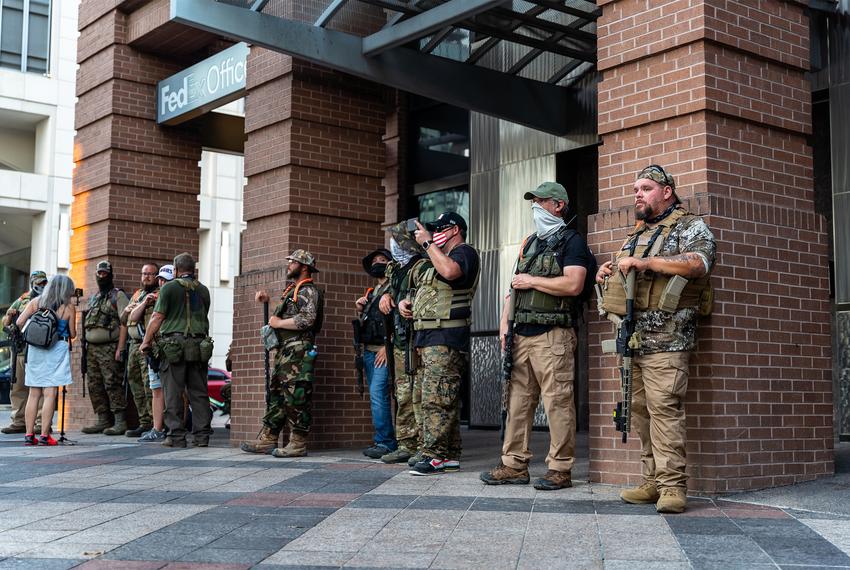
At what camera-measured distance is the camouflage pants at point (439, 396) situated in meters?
7.84

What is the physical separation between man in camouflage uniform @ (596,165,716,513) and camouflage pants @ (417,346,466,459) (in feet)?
6.13

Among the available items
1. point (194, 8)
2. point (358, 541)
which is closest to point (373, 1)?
point (194, 8)

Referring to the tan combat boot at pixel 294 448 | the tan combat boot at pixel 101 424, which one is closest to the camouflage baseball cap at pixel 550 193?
the tan combat boot at pixel 294 448

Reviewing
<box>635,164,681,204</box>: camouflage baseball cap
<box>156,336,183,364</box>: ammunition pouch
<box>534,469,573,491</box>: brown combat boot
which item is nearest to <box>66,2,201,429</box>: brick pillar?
<box>156,336,183,364</box>: ammunition pouch

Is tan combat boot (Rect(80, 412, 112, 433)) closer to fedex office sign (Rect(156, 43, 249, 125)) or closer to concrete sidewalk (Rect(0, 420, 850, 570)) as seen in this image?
fedex office sign (Rect(156, 43, 249, 125))

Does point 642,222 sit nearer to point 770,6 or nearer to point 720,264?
point 720,264

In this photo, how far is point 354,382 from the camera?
10617 millimetres

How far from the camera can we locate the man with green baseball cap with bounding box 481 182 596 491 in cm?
690

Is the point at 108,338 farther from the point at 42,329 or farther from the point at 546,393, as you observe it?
the point at 546,393

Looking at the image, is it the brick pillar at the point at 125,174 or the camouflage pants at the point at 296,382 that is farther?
the brick pillar at the point at 125,174

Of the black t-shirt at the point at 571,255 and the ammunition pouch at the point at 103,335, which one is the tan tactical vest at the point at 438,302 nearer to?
the black t-shirt at the point at 571,255

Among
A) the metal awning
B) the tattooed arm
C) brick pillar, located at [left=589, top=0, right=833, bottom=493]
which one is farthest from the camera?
the metal awning

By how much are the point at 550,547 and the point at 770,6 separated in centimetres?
469

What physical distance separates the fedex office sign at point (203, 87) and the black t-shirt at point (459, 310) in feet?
17.4
